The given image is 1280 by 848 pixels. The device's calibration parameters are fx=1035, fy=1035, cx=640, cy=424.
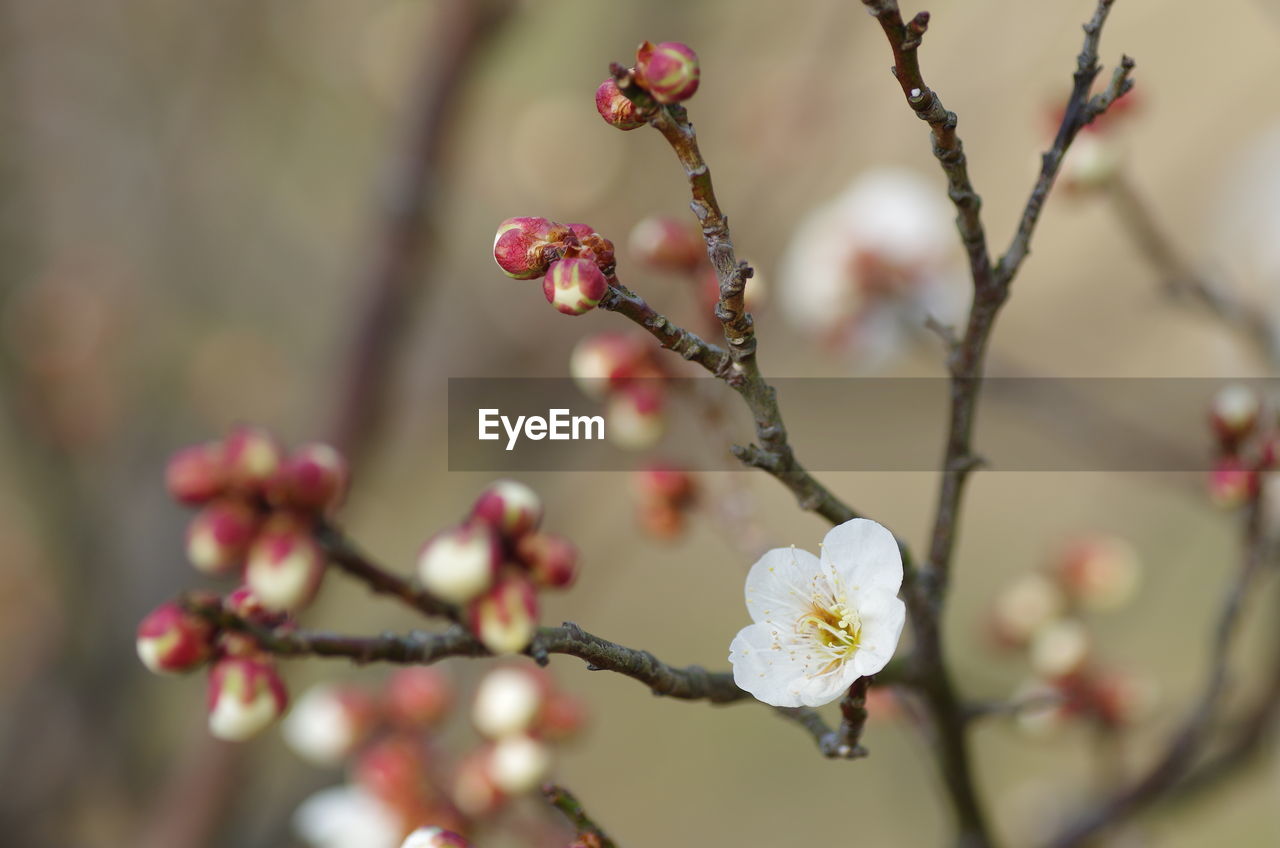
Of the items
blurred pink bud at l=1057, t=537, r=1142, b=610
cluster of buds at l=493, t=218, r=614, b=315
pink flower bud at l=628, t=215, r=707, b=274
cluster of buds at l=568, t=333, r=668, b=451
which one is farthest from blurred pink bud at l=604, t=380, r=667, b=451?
blurred pink bud at l=1057, t=537, r=1142, b=610

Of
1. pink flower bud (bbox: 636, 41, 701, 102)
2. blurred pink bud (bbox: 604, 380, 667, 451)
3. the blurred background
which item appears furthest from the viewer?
the blurred background

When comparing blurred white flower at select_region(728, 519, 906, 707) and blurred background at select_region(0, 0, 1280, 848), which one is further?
blurred background at select_region(0, 0, 1280, 848)

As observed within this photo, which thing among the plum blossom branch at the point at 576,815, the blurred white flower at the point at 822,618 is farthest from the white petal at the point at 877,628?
the plum blossom branch at the point at 576,815

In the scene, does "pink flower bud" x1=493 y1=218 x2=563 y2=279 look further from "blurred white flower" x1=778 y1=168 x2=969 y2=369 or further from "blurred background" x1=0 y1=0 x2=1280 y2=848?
"blurred white flower" x1=778 y1=168 x2=969 y2=369

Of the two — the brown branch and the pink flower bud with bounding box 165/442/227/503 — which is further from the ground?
the pink flower bud with bounding box 165/442/227/503

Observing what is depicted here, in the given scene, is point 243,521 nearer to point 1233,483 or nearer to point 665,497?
point 665,497
